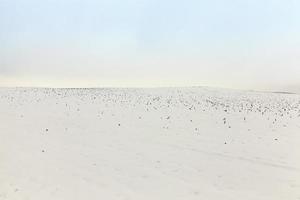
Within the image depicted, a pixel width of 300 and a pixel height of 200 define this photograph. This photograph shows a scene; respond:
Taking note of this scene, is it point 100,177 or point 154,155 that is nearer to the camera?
point 100,177

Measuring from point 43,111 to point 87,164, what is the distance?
12648 mm

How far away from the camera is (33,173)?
13625 mm

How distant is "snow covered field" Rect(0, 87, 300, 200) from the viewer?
11914 mm

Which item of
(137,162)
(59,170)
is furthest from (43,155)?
(137,162)

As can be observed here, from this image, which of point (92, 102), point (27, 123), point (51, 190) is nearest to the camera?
Result: point (51, 190)

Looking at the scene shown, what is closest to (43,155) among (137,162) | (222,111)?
(137,162)

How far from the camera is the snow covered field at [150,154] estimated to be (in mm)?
11914

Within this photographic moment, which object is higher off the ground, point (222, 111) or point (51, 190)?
point (222, 111)

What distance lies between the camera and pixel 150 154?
15.6 meters

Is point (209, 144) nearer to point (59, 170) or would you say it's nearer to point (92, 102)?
point (59, 170)

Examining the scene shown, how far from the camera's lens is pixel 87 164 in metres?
14.4

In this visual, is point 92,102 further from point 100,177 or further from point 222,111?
point 100,177

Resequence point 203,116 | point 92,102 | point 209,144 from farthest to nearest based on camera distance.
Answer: point 92,102, point 203,116, point 209,144

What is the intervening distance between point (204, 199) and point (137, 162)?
3.93 meters
